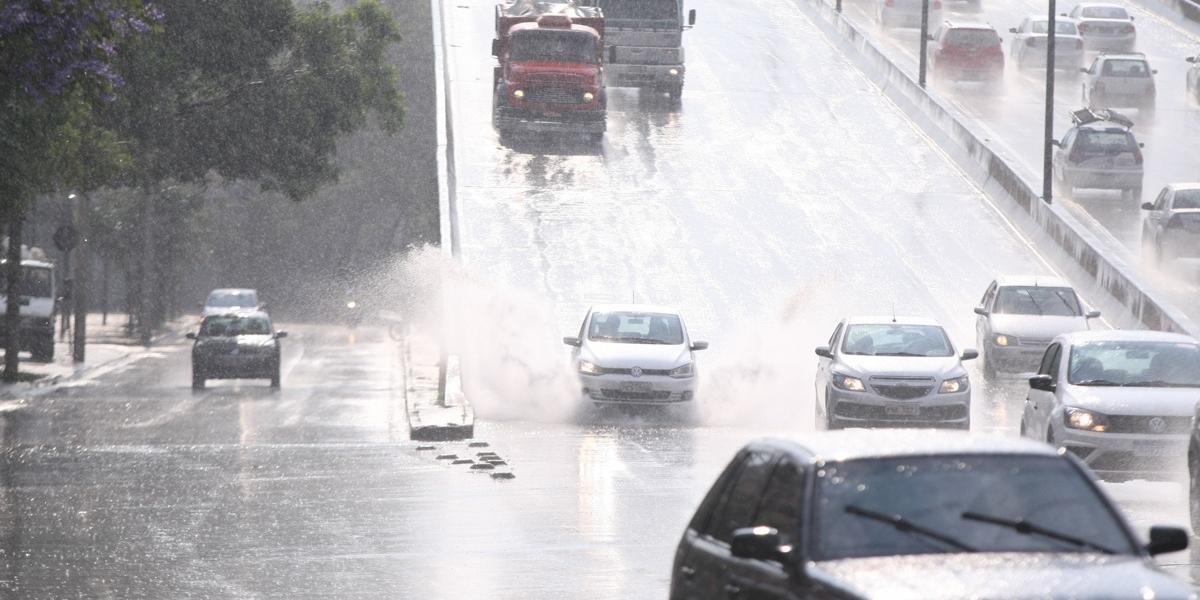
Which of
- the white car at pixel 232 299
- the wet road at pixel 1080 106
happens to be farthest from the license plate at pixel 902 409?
the white car at pixel 232 299

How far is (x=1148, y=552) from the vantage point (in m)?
7.18

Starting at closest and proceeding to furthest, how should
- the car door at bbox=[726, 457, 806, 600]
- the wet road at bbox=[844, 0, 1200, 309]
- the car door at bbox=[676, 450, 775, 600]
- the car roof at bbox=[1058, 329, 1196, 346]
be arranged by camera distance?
the car door at bbox=[726, 457, 806, 600], the car door at bbox=[676, 450, 775, 600], the car roof at bbox=[1058, 329, 1196, 346], the wet road at bbox=[844, 0, 1200, 309]

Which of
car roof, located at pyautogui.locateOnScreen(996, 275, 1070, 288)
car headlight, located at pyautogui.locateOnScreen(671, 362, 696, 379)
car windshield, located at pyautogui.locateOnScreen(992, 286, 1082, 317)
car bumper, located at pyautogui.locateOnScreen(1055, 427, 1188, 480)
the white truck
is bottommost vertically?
the white truck

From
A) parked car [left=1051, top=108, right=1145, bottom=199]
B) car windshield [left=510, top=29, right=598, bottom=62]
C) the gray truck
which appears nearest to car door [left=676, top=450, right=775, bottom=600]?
parked car [left=1051, top=108, right=1145, bottom=199]

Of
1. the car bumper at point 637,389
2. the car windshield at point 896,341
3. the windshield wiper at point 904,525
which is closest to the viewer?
the windshield wiper at point 904,525

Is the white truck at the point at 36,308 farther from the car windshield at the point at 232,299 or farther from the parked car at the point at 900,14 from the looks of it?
the parked car at the point at 900,14

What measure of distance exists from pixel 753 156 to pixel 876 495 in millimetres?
41721

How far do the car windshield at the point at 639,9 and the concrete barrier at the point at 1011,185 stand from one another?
682 centimetres

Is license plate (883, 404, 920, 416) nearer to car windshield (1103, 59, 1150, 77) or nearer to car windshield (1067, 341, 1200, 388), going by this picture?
car windshield (1067, 341, 1200, 388)

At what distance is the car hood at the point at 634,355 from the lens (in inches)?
1002

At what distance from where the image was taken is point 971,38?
5900 cm

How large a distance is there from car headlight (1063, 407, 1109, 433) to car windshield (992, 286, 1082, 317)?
1465cm

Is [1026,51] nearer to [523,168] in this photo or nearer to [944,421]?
[523,168]

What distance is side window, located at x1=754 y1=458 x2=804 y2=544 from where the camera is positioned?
7.05 m
